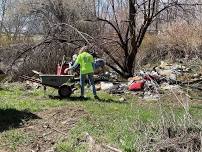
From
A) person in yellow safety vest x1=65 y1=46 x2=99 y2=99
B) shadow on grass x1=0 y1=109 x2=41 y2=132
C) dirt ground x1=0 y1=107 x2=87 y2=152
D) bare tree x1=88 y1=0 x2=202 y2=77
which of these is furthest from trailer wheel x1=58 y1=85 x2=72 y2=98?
bare tree x1=88 y1=0 x2=202 y2=77

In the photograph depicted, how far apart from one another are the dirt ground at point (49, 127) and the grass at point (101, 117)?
6.9 inches

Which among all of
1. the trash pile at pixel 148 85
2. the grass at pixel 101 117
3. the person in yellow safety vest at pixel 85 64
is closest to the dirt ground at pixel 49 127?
the grass at pixel 101 117

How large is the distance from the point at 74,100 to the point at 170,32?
47.4ft

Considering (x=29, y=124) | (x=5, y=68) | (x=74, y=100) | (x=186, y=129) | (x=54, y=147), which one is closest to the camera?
(x=186, y=129)

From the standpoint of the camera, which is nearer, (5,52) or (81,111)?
(81,111)

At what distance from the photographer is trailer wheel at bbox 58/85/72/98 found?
51.5 feet

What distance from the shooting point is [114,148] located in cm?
881

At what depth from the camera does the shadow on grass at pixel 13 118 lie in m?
11.4

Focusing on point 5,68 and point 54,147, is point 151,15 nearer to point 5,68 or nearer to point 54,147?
point 5,68

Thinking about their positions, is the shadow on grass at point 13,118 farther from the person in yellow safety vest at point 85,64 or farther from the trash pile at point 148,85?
the trash pile at point 148,85

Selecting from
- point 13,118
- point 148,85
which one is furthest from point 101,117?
point 148,85

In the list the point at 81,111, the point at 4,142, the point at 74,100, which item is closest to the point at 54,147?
the point at 4,142

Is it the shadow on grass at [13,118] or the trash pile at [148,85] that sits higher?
the shadow on grass at [13,118]

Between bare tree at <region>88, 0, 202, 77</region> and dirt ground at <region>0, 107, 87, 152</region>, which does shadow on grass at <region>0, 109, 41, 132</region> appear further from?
bare tree at <region>88, 0, 202, 77</region>
